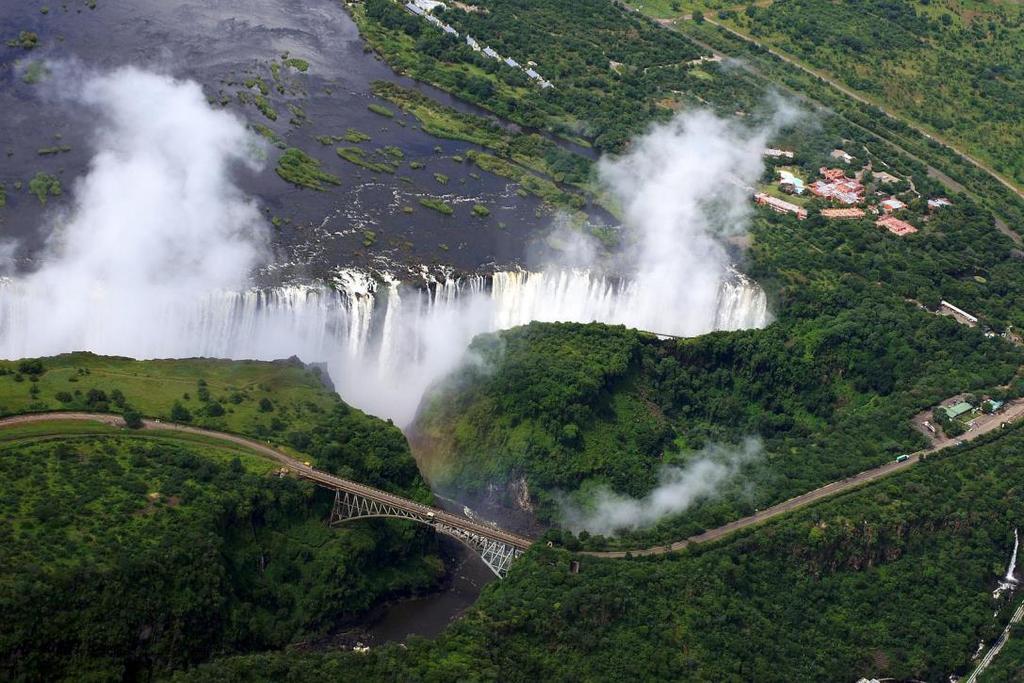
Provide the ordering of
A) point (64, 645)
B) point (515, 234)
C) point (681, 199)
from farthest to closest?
point (681, 199) < point (515, 234) < point (64, 645)

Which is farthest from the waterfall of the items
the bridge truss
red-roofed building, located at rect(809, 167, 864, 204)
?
red-roofed building, located at rect(809, 167, 864, 204)

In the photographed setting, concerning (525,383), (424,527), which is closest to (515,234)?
(525,383)

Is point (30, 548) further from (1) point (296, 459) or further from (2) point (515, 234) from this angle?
(2) point (515, 234)

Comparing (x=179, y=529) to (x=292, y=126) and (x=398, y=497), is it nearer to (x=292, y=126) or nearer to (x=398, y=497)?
(x=398, y=497)

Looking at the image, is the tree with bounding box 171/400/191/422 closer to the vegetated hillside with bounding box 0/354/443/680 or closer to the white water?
the vegetated hillside with bounding box 0/354/443/680

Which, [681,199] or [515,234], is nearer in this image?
[515,234]
